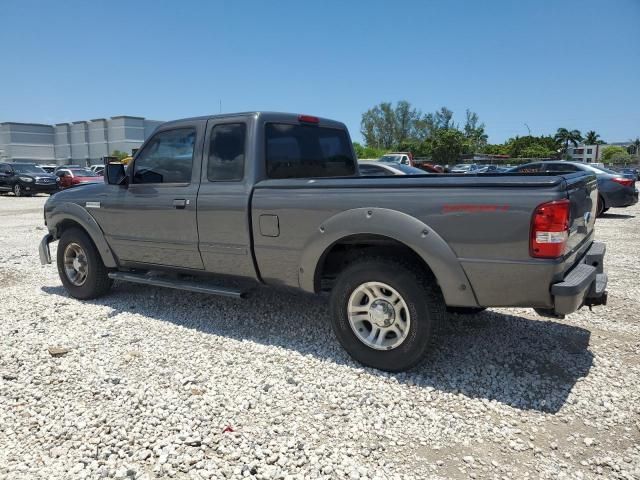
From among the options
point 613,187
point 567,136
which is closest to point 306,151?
point 613,187

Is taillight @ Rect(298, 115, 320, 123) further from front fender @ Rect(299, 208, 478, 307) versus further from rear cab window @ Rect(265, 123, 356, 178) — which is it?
front fender @ Rect(299, 208, 478, 307)

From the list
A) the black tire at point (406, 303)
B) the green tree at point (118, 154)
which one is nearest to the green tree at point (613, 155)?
the green tree at point (118, 154)

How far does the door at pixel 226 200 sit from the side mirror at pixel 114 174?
111 centimetres

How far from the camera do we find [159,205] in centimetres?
456

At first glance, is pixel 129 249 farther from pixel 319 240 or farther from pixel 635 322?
pixel 635 322

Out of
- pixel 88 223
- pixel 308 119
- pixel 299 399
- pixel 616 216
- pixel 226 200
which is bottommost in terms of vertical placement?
pixel 299 399

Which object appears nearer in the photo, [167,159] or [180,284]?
[180,284]

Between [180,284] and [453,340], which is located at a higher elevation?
[180,284]

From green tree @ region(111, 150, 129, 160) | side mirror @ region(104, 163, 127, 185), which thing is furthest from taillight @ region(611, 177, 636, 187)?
green tree @ region(111, 150, 129, 160)

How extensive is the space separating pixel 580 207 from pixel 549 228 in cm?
60

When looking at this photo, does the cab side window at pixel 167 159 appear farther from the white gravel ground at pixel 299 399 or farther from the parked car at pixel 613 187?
the parked car at pixel 613 187

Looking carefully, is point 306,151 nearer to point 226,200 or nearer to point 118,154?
point 226,200

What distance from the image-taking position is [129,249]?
16.3 feet

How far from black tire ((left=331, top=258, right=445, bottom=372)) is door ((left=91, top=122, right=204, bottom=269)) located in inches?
60.9
